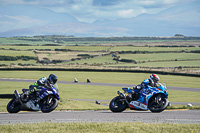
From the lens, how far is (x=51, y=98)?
1608cm

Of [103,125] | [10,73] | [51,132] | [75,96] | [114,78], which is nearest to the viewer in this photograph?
[51,132]

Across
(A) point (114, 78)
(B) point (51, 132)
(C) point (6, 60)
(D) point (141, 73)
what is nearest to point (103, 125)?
(B) point (51, 132)

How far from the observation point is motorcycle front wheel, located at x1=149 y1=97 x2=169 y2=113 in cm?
1625

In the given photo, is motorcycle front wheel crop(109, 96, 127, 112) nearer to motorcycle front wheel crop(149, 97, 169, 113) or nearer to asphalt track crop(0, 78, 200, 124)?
asphalt track crop(0, 78, 200, 124)

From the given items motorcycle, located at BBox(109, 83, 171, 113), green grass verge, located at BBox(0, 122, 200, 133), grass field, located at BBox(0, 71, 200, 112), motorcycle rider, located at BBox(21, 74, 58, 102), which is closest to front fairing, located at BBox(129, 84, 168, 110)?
motorcycle, located at BBox(109, 83, 171, 113)

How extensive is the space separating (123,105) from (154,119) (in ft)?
7.34

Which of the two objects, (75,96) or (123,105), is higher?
(123,105)

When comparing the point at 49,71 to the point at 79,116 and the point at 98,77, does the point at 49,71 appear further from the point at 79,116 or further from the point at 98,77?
the point at 79,116

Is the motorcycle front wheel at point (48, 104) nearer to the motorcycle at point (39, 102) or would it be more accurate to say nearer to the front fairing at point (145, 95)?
the motorcycle at point (39, 102)

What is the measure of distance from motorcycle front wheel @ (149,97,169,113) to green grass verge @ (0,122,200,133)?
2.31 metres

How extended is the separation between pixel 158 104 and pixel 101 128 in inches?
172

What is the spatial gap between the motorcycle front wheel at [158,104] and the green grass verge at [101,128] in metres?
2.31

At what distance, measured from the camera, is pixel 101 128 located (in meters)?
13.5

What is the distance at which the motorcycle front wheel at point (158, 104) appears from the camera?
16.2m
